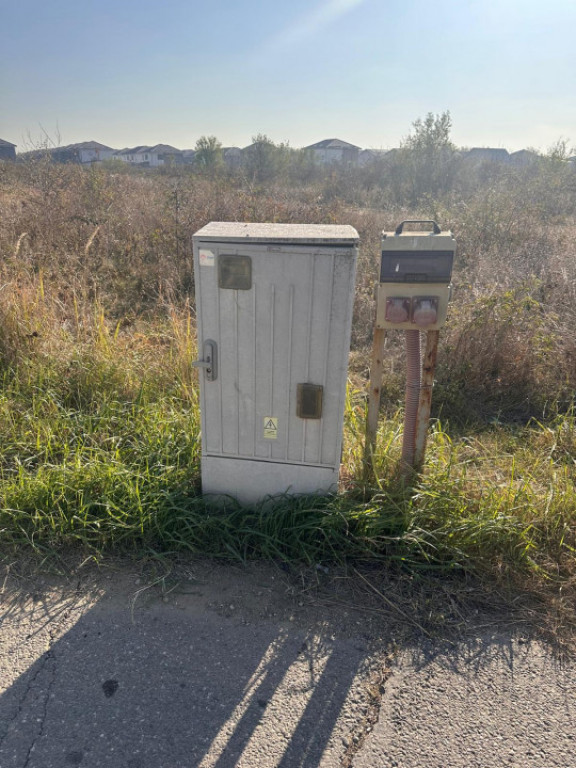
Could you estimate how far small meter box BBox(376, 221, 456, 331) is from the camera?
2.37 meters

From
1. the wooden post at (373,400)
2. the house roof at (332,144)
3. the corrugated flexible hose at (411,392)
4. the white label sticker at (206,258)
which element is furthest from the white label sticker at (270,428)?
the house roof at (332,144)

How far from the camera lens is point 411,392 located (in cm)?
273

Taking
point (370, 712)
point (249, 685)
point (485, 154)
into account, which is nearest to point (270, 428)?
point (249, 685)

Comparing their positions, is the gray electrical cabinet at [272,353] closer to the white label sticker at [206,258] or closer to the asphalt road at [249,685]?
the white label sticker at [206,258]

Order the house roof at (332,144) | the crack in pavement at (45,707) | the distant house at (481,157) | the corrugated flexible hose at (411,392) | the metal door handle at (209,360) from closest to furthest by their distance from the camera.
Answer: the crack in pavement at (45,707)
the metal door handle at (209,360)
the corrugated flexible hose at (411,392)
the distant house at (481,157)
the house roof at (332,144)

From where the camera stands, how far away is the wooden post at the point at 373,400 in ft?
8.86

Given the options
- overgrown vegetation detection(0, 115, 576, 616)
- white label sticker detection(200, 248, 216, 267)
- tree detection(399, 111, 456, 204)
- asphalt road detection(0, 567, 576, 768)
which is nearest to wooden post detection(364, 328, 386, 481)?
overgrown vegetation detection(0, 115, 576, 616)

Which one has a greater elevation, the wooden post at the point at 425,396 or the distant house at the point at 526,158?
the distant house at the point at 526,158

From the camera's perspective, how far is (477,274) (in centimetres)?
590

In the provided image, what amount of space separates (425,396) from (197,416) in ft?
5.06

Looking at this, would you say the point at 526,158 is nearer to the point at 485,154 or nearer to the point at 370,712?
the point at 485,154

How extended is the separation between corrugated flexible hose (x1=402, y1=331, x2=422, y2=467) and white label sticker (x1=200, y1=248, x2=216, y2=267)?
1045 millimetres

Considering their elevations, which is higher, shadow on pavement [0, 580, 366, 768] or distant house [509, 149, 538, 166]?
distant house [509, 149, 538, 166]

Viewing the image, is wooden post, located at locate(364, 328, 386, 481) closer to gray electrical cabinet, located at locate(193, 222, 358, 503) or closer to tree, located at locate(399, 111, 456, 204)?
gray electrical cabinet, located at locate(193, 222, 358, 503)
